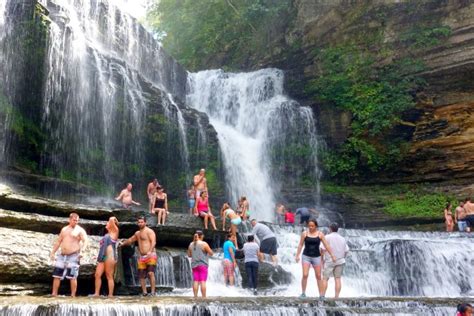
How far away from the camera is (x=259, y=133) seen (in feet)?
85.7

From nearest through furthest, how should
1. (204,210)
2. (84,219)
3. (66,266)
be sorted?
1. (66,266)
2. (84,219)
3. (204,210)

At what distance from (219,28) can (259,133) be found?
1165 cm

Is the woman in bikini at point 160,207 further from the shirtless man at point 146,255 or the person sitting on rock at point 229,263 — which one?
the shirtless man at point 146,255

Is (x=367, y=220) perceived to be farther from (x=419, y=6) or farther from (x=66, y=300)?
(x=66, y=300)

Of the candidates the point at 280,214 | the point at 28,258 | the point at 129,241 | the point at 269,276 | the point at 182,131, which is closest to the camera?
the point at 28,258

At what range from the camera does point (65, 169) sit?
60.6 ft

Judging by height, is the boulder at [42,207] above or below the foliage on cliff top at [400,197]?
below

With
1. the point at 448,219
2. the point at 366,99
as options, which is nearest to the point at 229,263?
the point at 448,219

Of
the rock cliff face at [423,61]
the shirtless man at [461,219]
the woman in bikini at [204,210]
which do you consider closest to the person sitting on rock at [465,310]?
the woman in bikini at [204,210]

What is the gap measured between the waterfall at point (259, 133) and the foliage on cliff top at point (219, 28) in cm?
439

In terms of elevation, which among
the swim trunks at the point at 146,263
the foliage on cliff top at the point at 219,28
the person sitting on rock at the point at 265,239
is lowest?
the swim trunks at the point at 146,263

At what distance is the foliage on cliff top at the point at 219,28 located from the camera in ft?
105

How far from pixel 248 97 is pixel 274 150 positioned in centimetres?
426

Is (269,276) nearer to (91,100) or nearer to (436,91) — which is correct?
(91,100)
